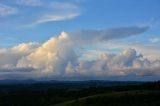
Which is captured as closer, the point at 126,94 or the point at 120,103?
the point at 120,103

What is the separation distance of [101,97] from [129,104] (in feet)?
66.2

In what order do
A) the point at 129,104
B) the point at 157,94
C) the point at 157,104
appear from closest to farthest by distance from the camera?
1. the point at 157,104
2. the point at 129,104
3. the point at 157,94

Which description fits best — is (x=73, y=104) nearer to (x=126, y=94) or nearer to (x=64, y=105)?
(x=64, y=105)

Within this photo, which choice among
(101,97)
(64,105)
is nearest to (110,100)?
(101,97)

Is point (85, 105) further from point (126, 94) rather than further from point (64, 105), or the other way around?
point (126, 94)

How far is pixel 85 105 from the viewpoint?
6698 inches

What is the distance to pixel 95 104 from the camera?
6752 inches

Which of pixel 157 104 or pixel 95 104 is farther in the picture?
pixel 95 104

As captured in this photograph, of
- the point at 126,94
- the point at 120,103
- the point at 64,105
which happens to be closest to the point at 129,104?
the point at 120,103

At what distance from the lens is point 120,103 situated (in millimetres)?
170000

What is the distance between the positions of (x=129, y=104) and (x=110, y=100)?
12.9m

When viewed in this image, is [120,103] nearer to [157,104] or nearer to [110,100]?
[110,100]

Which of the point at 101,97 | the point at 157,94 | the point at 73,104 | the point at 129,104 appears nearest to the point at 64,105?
the point at 73,104

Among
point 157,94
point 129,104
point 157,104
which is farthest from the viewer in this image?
point 157,94
